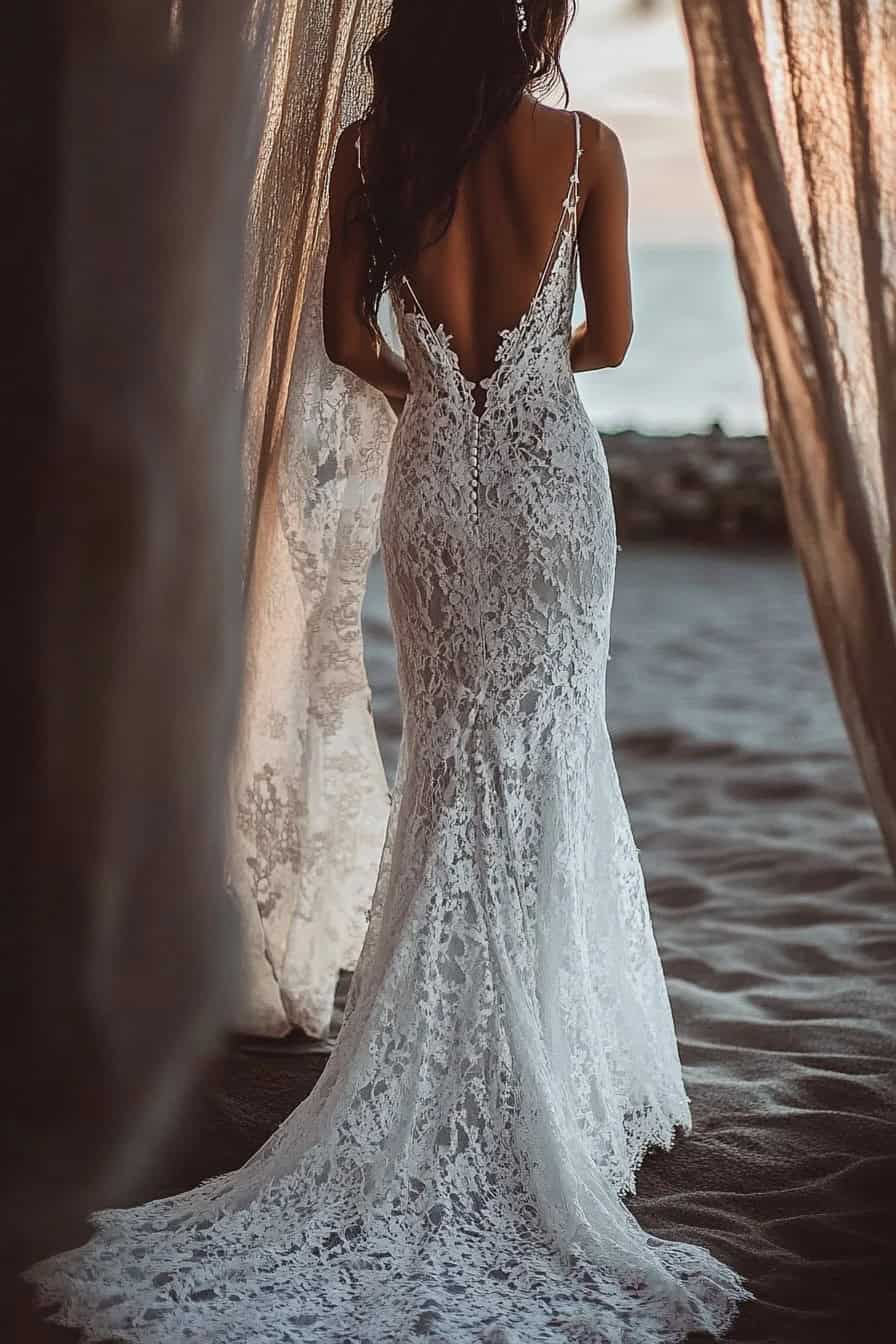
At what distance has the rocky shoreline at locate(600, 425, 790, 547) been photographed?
1047cm

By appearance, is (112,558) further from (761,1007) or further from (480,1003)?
(761,1007)

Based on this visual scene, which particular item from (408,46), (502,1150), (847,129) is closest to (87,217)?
(408,46)

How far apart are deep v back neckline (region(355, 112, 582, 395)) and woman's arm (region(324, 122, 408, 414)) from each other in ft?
0.10

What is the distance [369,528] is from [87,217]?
0.71 meters

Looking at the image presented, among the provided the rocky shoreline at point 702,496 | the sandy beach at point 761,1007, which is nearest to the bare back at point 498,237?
the sandy beach at point 761,1007

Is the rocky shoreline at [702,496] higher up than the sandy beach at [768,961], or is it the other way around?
the rocky shoreline at [702,496]

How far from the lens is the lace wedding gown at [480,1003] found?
1831mm

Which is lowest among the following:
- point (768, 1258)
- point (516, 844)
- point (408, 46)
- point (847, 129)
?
point (768, 1258)

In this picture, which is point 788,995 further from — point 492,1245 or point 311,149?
point 311,149

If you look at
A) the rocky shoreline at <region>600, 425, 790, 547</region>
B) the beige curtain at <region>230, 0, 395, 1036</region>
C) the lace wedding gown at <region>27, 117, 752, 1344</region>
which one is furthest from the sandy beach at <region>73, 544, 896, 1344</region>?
the rocky shoreline at <region>600, 425, 790, 547</region>

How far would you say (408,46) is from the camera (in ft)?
6.70

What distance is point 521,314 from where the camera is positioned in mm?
2139

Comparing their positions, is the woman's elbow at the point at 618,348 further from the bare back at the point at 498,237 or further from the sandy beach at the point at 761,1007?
the sandy beach at the point at 761,1007

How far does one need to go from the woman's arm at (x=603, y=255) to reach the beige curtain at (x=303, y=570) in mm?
446
